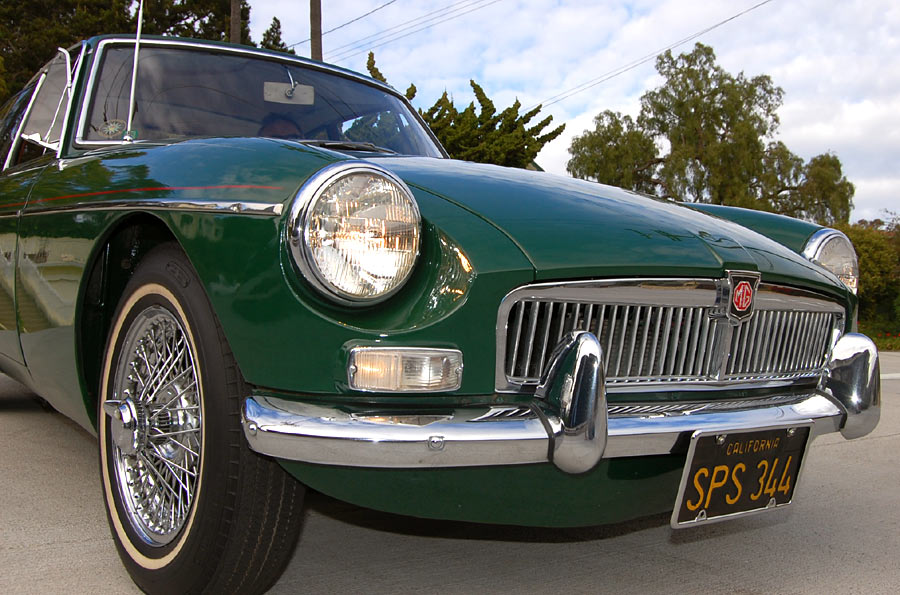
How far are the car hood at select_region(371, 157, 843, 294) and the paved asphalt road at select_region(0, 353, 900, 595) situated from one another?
666mm

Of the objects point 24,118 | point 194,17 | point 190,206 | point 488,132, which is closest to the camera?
point 190,206

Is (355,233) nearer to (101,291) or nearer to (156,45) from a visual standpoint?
(101,291)

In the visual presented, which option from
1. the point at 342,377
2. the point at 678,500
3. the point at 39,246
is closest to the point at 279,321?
the point at 342,377

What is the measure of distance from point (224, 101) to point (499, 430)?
74.5 inches

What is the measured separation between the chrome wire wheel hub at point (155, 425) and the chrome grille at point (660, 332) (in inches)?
30.8

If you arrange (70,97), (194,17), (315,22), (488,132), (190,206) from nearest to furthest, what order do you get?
(190,206) → (70,97) → (315,22) → (488,132) → (194,17)

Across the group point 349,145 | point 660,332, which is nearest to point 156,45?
point 349,145

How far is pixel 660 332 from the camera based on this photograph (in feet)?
6.91

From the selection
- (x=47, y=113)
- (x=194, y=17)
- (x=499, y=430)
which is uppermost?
(x=194, y=17)

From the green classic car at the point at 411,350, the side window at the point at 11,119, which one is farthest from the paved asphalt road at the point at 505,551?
the side window at the point at 11,119

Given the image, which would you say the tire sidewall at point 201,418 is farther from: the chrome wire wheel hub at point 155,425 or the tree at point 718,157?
the tree at point 718,157

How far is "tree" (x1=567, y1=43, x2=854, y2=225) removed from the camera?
35406 millimetres

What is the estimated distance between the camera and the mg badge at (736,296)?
2158 mm

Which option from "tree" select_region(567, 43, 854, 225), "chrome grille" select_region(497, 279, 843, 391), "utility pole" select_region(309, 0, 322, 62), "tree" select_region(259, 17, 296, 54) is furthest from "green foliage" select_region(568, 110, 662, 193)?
"chrome grille" select_region(497, 279, 843, 391)
